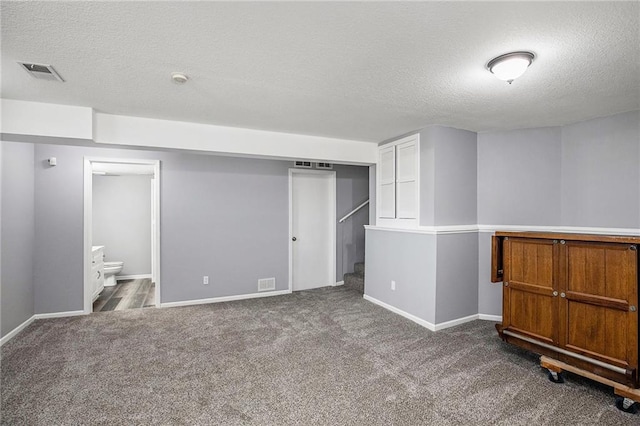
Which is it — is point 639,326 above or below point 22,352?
above

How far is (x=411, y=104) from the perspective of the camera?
288 centimetres

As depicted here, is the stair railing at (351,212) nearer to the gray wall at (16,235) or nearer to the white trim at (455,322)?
the white trim at (455,322)

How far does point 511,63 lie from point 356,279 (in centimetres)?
393

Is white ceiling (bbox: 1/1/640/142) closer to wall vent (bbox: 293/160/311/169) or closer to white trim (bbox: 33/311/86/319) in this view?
wall vent (bbox: 293/160/311/169)

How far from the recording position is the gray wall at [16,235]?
10.6ft

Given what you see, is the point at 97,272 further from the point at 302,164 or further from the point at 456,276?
the point at 456,276

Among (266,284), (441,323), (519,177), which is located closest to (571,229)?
(519,177)

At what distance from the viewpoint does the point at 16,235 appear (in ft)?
11.4

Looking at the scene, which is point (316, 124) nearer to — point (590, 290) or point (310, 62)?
point (310, 62)

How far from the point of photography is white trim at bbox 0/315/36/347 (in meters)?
3.16

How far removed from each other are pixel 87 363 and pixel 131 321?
43.8 inches

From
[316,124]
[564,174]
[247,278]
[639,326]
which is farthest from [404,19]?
[247,278]

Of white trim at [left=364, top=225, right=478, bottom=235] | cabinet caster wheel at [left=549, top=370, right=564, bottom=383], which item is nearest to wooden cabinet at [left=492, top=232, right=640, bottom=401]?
cabinet caster wheel at [left=549, top=370, right=564, bottom=383]

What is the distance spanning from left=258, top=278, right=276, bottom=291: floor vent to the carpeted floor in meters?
1.07
